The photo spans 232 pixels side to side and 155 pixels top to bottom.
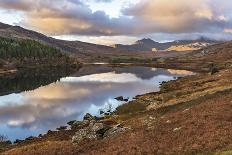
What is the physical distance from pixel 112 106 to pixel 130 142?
66.6 metres

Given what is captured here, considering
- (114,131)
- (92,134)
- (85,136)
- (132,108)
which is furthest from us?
(132,108)

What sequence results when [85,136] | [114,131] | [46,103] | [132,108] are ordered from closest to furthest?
[114,131] < [85,136] < [132,108] < [46,103]

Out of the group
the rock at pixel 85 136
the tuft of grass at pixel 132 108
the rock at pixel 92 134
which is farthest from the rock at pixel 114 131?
the tuft of grass at pixel 132 108

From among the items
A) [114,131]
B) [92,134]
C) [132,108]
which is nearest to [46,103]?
[132,108]

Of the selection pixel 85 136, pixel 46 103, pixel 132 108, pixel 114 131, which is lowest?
pixel 46 103

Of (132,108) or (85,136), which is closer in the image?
(85,136)

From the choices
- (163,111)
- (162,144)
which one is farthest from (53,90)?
(162,144)

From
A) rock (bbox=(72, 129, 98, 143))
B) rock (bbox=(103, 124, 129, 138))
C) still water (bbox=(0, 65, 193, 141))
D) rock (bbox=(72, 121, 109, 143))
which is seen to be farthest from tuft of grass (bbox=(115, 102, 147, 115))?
rock (bbox=(103, 124, 129, 138))

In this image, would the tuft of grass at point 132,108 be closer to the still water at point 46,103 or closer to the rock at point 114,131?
the still water at point 46,103

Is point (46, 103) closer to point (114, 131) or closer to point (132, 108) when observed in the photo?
point (132, 108)

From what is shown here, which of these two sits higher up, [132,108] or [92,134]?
[92,134]

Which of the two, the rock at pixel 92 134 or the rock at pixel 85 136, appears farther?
the rock at pixel 92 134

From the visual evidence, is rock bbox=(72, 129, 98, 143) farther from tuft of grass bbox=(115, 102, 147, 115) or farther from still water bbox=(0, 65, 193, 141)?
tuft of grass bbox=(115, 102, 147, 115)

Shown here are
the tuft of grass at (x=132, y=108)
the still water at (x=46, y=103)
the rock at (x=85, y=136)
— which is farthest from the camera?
the tuft of grass at (x=132, y=108)
